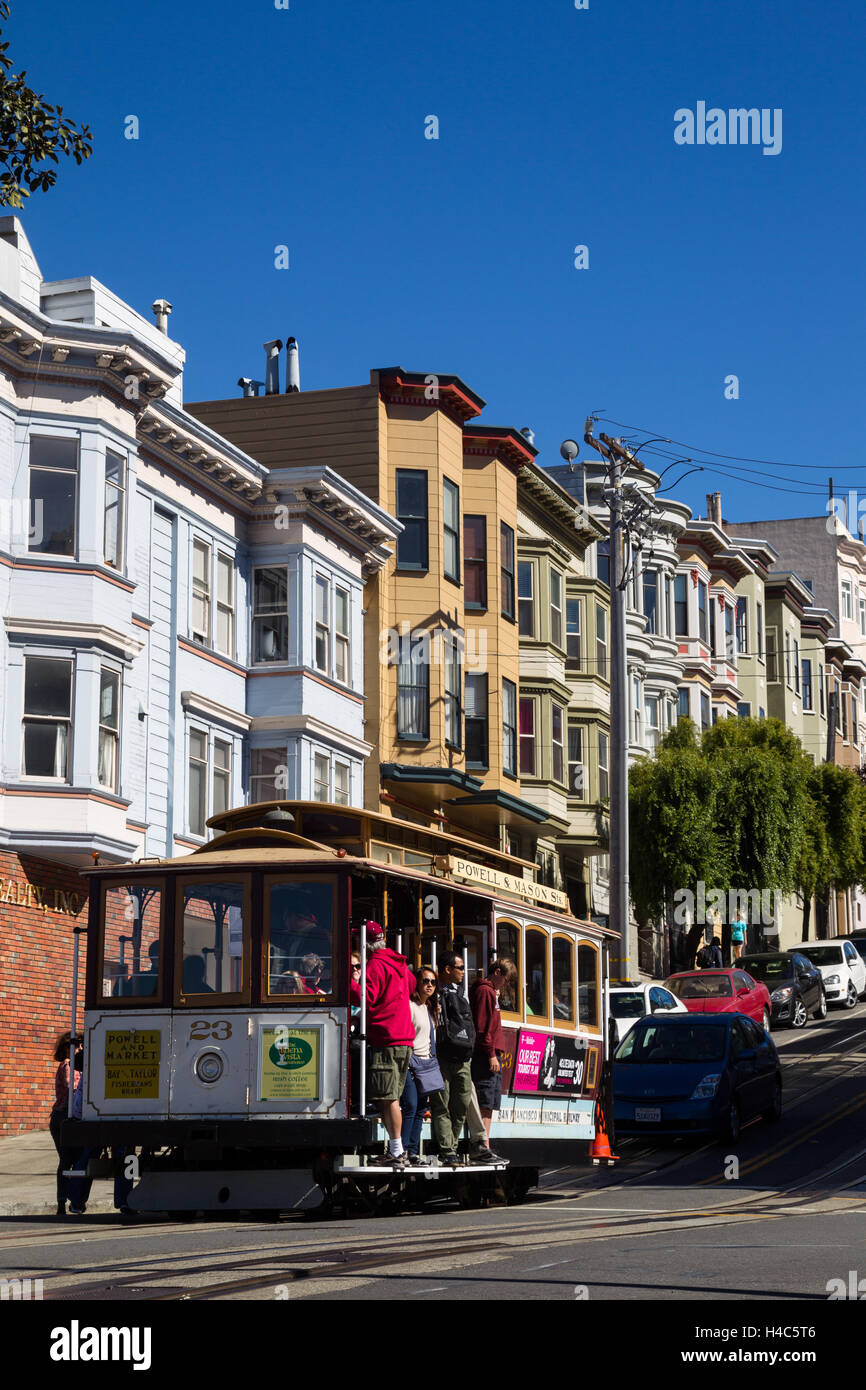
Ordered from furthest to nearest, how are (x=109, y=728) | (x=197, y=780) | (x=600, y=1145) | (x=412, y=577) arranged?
(x=412, y=577) → (x=197, y=780) → (x=109, y=728) → (x=600, y=1145)

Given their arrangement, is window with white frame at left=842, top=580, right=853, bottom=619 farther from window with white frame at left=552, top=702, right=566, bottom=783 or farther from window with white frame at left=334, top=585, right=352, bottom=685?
window with white frame at left=334, top=585, right=352, bottom=685

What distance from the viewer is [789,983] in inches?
1554

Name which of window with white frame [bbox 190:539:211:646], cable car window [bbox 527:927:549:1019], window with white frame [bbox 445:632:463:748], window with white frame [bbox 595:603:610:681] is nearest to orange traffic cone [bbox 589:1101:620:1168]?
cable car window [bbox 527:927:549:1019]

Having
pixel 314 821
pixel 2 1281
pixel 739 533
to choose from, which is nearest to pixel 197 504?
pixel 314 821

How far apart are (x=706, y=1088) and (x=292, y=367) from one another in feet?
70.2

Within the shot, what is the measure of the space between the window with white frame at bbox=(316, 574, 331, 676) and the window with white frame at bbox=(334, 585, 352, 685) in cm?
35

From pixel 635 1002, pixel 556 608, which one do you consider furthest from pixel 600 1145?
pixel 556 608

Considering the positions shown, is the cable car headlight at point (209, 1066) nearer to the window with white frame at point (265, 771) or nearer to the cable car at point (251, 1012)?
the cable car at point (251, 1012)

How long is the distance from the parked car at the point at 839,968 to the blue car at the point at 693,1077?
20679mm

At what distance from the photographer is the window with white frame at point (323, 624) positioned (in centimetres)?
3431

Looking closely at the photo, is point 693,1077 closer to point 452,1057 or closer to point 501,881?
point 501,881

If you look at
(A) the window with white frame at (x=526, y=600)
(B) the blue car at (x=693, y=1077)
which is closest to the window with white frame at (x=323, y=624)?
(A) the window with white frame at (x=526, y=600)

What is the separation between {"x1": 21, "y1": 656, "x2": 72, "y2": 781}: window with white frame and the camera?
2612cm

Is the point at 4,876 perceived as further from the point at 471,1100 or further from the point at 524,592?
the point at 524,592
